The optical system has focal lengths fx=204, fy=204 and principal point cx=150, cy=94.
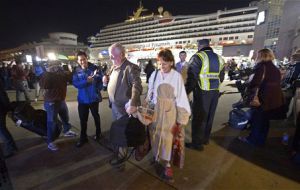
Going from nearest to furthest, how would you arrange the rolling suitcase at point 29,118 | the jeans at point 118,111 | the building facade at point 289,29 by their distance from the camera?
the jeans at point 118,111
the rolling suitcase at point 29,118
the building facade at point 289,29

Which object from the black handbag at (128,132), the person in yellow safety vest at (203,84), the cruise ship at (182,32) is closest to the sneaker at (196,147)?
the person in yellow safety vest at (203,84)

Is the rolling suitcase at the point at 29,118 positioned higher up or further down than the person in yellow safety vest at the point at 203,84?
further down

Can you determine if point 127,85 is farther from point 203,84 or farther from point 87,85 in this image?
point 203,84

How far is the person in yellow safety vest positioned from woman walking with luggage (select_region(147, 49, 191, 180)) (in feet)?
2.86

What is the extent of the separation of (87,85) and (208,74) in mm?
2231

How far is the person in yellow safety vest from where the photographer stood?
3545 mm

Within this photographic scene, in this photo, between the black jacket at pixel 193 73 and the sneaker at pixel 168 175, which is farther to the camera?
the black jacket at pixel 193 73

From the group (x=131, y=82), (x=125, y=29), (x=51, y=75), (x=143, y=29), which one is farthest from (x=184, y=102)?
(x=125, y=29)

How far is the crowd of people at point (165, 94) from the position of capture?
2.76m

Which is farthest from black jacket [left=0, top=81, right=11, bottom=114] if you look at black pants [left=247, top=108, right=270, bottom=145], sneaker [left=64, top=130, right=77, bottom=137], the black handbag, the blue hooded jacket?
black pants [left=247, top=108, right=270, bottom=145]

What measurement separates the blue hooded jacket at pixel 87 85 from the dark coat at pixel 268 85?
294 cm

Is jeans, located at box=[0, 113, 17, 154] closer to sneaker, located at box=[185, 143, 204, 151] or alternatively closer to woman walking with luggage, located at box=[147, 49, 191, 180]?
woman walking with luggage, located at box=[147, 49, 191, 180]

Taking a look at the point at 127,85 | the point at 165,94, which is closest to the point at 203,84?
the point at 165,94

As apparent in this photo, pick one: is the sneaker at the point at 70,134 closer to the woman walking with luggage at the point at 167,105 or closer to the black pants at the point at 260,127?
the woman walking with luggage at the point at 167,105
